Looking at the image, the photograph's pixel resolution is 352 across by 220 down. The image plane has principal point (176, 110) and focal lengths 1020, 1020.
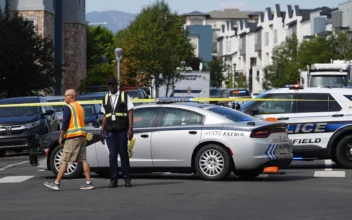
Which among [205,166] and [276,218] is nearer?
[276,218]

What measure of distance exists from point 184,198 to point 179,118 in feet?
11.5

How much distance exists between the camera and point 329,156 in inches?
817

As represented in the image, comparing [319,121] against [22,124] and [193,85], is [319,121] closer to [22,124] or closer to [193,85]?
[22,124]

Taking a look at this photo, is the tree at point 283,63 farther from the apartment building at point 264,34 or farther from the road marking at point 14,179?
the road marking at point 14,179

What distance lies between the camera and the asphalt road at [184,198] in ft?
40.8

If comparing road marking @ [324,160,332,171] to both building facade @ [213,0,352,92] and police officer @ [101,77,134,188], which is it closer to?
police officer @ [101,77,134,188]

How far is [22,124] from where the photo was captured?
1096 inches

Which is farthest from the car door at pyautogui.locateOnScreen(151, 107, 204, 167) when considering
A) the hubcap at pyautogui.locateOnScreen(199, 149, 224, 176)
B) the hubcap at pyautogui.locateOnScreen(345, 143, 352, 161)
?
the hubcap at pyautogui.locateOnScreen(345, 143, 352, 161)

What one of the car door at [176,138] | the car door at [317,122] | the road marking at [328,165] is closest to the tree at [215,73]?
the road marking at [328,165]

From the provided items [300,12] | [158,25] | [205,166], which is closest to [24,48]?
[205,166]

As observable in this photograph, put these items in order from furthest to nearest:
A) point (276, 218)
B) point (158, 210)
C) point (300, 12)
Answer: point (300, 12) → point (158, 210) → point (276, 218)

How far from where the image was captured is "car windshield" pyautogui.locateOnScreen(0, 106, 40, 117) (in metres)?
28.5

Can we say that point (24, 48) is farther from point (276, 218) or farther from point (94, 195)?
point (276, 218)

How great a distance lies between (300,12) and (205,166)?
331 feet
